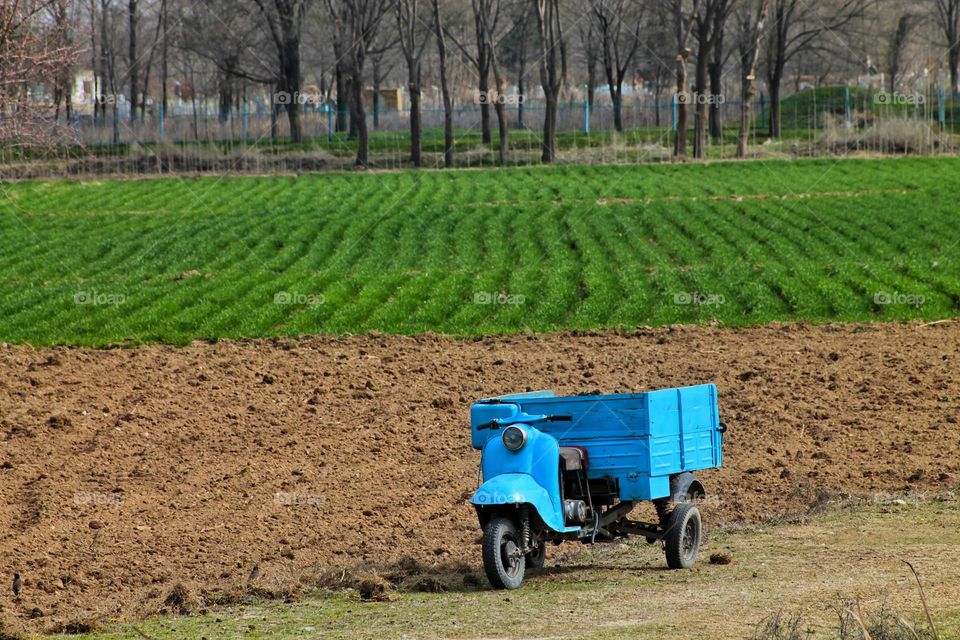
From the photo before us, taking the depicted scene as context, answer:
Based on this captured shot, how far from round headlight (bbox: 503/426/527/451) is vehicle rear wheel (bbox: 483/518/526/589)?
500 mm

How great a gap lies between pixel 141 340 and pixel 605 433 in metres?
11.8

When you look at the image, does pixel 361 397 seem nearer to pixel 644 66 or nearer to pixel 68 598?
pixel 68 598

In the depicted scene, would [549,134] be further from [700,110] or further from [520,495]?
[520,495]

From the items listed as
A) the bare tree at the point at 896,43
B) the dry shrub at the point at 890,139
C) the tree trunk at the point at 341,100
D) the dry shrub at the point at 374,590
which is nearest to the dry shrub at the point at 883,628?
the dry shrub at the point at 374,590

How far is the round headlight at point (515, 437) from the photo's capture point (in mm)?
8008

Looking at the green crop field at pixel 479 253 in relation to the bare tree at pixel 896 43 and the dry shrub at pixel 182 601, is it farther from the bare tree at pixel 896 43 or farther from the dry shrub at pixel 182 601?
the bare tree at pixel 896 43

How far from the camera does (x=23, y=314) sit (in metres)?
20.6

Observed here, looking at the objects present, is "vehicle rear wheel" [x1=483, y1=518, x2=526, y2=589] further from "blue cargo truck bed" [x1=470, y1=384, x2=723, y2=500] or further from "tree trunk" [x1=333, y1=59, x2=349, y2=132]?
"tree trunk" [x1=333, y1=59, x2=349, y2=132]

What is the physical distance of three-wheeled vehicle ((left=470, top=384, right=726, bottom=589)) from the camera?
Answer: 8008 mm

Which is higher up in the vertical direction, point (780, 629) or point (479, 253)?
point (479, 253)

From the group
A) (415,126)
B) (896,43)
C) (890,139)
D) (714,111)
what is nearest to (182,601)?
(415,126)

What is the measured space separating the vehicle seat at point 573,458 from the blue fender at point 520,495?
36 centimetres

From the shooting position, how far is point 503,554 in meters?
8.00

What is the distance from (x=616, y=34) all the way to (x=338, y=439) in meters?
59.2
